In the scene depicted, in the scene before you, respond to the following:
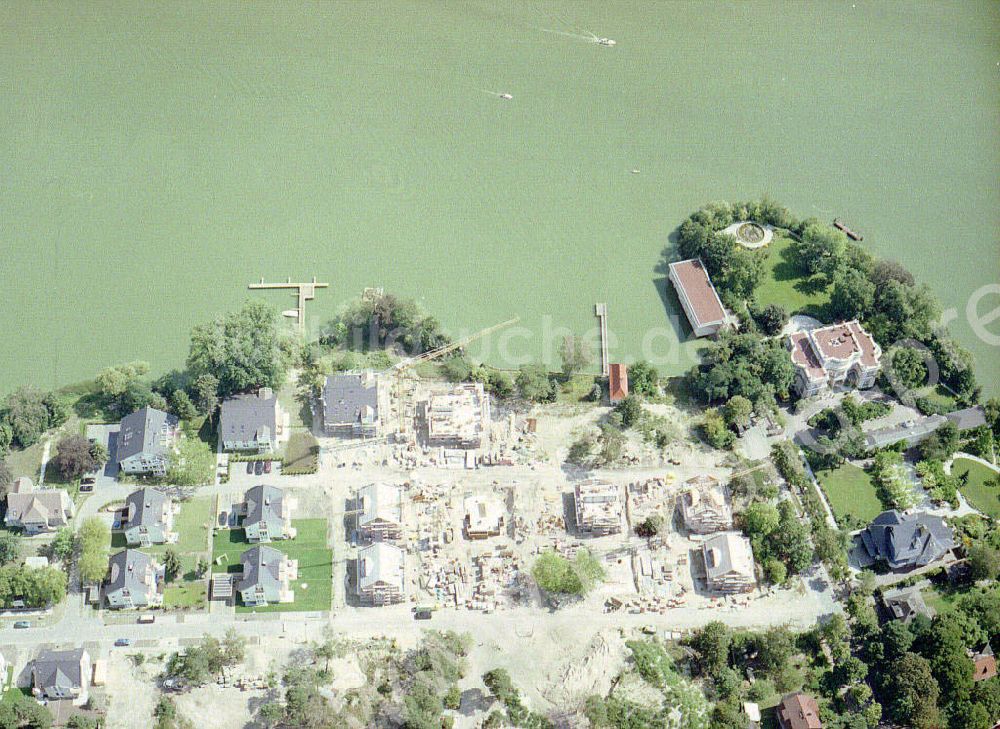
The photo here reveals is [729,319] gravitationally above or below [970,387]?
above

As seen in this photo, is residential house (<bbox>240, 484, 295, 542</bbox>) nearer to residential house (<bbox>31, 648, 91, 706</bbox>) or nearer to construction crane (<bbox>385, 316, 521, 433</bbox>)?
construction crane (<bbox>385, 316, 521, 433</bbox>)

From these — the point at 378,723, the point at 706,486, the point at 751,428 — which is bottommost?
the point at 378,723

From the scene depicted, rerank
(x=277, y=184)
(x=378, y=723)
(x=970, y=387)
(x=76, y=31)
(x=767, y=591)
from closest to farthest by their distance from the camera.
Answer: (x=378, y=723)
(x=767, y=591)
(x=970, y=387)
(x=277, y=184)
(x=76, y=31)

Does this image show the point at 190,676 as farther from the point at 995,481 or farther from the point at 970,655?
the point at 995,481

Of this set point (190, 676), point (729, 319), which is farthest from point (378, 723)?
point (729, 319)

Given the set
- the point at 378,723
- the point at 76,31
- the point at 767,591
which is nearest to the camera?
the point at 378,723

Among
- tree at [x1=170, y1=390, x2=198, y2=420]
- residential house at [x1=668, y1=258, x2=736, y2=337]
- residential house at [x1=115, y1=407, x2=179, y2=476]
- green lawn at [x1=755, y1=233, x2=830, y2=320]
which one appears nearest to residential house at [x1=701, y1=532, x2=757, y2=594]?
residential house at [x1=668, y1=258, x2=736, y2=337]

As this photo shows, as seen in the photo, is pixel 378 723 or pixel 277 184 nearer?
pixel 378 723
